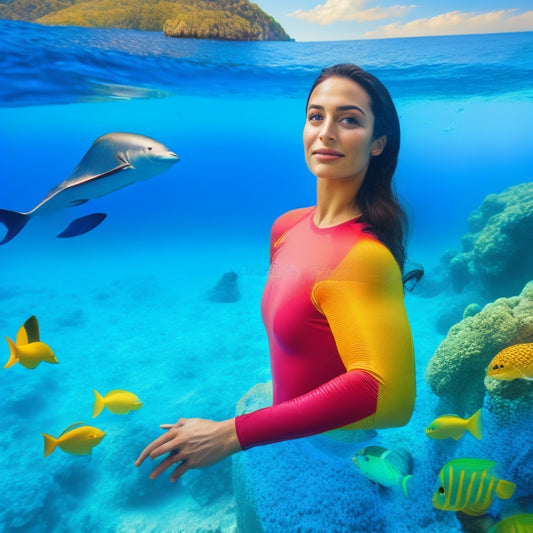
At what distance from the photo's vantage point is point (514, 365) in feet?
7.32

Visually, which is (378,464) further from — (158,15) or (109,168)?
(158,15)

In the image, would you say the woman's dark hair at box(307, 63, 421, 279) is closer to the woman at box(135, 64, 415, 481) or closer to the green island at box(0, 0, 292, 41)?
the woman at box(135, 64, 415, 481)

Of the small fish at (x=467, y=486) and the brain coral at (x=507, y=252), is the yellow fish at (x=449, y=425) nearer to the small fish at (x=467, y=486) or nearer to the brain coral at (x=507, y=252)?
the small fish at (x=467, y=486)

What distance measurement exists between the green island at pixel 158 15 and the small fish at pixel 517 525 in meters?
10.3

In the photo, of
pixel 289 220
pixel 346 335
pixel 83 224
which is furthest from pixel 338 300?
pixel 83 224

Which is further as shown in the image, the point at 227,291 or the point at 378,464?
the point at 227,291

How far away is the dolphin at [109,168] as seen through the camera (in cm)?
172

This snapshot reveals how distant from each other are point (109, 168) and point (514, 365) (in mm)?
2606

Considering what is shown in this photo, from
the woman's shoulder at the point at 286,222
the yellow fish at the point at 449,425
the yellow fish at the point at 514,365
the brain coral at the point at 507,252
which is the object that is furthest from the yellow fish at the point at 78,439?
the brain coral at the point at 507,252

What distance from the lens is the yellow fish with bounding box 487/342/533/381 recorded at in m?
2.22

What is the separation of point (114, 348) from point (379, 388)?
9.84 metres

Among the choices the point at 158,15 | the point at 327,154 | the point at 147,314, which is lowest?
the point at 147,314

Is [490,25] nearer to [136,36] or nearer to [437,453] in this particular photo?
[136,36]

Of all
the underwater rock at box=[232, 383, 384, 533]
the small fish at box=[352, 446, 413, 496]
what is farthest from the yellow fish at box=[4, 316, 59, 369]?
the small fish at box=[352, 446, 413, 496]
